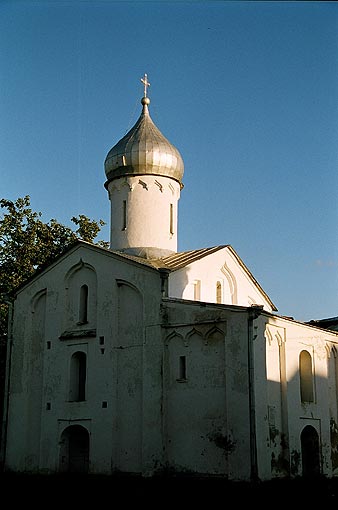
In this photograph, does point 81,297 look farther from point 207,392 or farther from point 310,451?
point 310,451

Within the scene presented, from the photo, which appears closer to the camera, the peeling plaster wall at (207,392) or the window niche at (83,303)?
the peeling plaster wall at (207,392)

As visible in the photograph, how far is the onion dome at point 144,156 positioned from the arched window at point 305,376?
A: 23.7ft

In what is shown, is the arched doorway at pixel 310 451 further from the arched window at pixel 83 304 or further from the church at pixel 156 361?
the arched window at pixel 83 304

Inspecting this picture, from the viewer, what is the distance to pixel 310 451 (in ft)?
63.2

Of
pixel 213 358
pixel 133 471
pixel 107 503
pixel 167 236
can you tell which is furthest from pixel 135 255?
pixel 107 503

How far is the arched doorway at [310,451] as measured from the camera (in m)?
18.9

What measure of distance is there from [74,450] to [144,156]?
951 centimetres

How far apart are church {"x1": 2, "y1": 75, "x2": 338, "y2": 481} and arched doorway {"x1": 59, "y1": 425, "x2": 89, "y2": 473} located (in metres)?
0.04

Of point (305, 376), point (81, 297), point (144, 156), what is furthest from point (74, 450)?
point (144, 156)

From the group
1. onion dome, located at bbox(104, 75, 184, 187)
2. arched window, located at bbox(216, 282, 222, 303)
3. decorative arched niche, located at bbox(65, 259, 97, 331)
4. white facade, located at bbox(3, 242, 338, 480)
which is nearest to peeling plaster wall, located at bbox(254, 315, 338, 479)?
white facade, located at bbox(3, 242, 338, 480)

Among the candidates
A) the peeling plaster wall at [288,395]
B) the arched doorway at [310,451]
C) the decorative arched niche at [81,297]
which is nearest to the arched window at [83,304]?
the decorative arched niche at [81,297]

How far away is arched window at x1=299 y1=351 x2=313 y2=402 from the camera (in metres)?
19.6

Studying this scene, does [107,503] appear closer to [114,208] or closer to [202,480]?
[202,480]

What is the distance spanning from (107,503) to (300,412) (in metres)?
7.02
